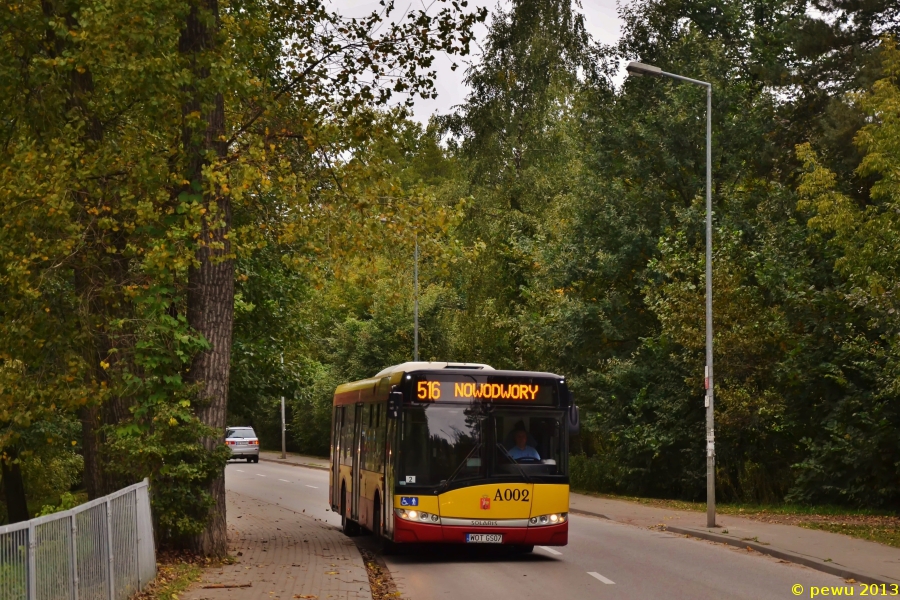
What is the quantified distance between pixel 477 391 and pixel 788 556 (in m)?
5.18

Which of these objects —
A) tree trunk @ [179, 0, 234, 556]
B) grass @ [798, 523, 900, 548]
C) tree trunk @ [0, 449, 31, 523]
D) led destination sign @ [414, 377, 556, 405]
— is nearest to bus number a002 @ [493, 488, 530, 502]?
led destination sign @ [414, 377, 556, 405]

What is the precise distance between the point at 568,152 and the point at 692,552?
30.6 m

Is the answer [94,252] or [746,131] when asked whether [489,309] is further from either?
[94,252]

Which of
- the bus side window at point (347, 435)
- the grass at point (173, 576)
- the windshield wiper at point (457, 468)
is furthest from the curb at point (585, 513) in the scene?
the grass at point (173, 576)

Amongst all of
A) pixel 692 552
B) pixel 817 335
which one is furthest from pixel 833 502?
pixel 692 552

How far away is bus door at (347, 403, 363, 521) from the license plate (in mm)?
4256

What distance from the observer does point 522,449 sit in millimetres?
17344

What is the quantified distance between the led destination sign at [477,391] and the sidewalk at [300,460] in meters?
36.5

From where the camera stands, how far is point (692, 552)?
61.3 ft

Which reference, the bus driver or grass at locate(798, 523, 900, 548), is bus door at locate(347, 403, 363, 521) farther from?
grass at locate(798, 523, 900, 548)

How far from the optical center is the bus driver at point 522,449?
1728 centimetres

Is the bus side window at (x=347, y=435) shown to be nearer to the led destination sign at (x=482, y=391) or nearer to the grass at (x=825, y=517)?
the led destination sign at (x=482, y=391)

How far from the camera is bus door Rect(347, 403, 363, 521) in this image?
2103cm

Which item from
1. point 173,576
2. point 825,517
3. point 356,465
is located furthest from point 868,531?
point 173,576
